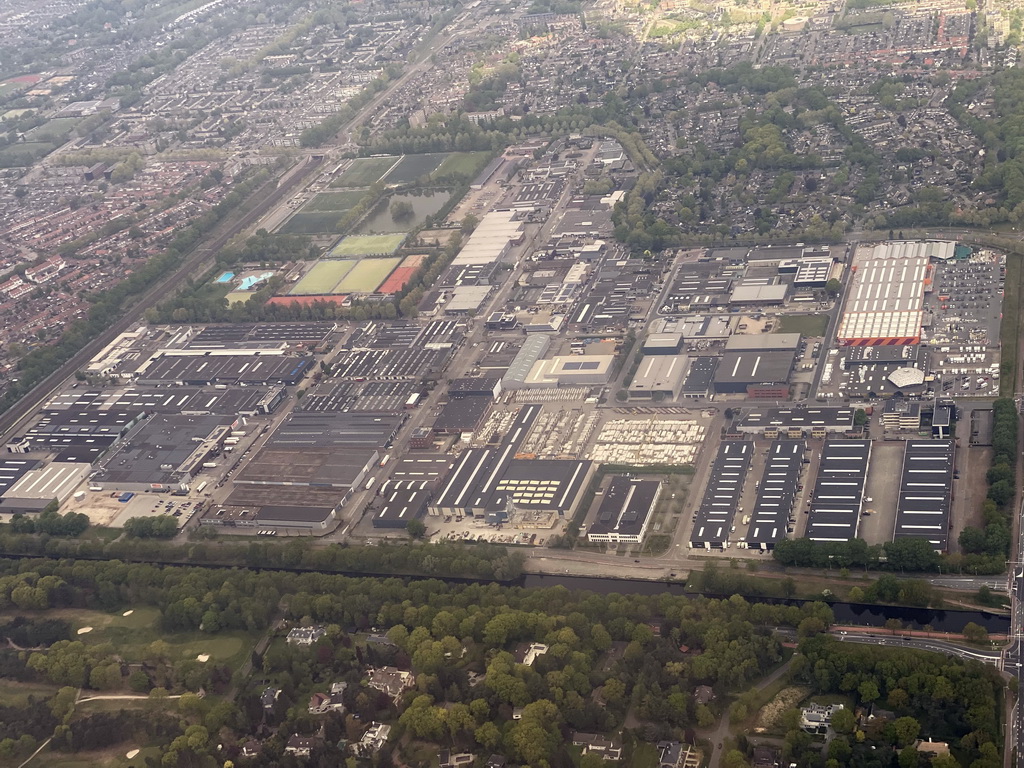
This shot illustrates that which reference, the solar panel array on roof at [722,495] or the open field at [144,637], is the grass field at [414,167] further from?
the open field at [144,637]

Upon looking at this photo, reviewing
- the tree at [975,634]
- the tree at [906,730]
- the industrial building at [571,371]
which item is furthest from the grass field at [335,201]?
the tree at [906,730]

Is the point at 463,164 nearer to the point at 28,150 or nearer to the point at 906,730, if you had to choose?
the point at 28,150

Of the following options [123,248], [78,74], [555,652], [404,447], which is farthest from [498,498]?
[78,74]

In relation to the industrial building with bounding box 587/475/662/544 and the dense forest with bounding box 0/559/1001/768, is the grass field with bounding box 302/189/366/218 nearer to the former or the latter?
the dense forest with bounding box 0/559/1001/768

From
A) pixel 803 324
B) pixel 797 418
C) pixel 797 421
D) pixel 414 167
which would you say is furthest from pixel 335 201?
pixel 797 421

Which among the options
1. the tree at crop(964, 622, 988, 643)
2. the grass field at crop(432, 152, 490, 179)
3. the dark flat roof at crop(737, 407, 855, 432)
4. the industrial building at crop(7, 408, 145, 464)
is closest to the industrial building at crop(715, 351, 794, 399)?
the dark flat roof at crop(737, 407, 855, 432)

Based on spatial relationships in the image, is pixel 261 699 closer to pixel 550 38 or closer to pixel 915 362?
pixel 915 362
